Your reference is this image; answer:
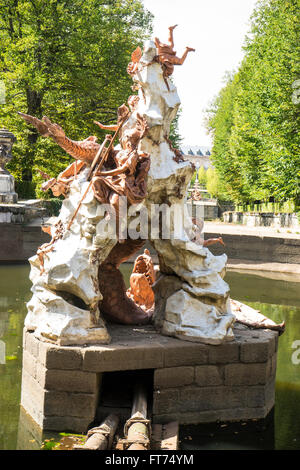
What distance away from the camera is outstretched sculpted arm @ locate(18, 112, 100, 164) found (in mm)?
5285

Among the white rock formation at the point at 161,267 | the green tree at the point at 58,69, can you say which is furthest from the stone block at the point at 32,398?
the green tree at the point at 58,69

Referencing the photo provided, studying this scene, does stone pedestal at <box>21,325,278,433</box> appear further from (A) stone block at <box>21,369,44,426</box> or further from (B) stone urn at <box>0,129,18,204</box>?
(B) stone urn at <box>0,129,18,204</box>

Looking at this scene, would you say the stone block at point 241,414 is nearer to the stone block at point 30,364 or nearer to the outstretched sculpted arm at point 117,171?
the stone block at point 30,364

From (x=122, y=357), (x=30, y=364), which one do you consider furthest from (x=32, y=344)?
(x=122, y=357)

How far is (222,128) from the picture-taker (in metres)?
44.1

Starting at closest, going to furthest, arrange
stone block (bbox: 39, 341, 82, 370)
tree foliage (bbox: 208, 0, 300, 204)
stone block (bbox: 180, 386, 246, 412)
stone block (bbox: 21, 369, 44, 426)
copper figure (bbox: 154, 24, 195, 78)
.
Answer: stone block (bbox: 39, 341, 82, 370) < stone block (bbox: 21, 369, 44, 426) < stone block (bbox: 180, 386, 246, 412) < copper figure (bbox: 154, 24, 195, 78) < tree foliage (bbox: 208, 0, 300, 204)

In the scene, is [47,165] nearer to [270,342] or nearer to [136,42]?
[136,42]

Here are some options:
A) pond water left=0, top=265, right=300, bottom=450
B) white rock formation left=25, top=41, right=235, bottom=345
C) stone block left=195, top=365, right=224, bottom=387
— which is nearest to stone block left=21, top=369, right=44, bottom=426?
pond water left=0, top=265, right=300, bottom=450

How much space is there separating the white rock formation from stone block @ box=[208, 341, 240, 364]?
89 mm

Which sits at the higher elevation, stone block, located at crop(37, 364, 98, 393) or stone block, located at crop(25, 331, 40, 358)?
stone block, located at crop(25, 331, 40, 358)

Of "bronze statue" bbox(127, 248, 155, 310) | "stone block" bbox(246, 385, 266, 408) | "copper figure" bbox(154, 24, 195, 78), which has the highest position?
"copper figure" bbox(154, 24, 195, 78)

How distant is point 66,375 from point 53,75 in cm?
1937

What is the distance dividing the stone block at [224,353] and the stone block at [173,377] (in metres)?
0.23

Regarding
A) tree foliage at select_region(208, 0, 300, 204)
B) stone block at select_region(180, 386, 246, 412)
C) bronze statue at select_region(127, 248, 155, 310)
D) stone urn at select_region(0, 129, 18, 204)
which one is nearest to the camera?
stone block at select_region(180, 386, 246, 412)
